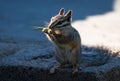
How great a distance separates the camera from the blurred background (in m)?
12.3

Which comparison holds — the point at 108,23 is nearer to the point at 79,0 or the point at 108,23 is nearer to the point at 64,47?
the point at 79,0

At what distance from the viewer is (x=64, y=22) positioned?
6.64 m

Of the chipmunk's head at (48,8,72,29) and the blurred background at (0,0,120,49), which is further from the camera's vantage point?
the blurred background at (0,0,120,49)

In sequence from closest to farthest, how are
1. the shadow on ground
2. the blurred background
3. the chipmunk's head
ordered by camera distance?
the chipmunk's head, the shadow on ground, the blurred background

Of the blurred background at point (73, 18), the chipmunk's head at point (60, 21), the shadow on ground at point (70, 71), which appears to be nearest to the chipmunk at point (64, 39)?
the chipmunk's head at point (60, 21)

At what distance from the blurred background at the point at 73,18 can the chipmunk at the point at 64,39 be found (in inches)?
174

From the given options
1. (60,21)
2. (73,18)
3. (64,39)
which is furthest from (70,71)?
(73,18)

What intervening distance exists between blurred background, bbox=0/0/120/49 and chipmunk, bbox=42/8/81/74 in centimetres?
443

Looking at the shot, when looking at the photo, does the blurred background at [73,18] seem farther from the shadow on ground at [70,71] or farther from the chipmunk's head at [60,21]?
the chipmunk's head at [60,21]

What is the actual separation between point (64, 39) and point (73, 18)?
290 inches

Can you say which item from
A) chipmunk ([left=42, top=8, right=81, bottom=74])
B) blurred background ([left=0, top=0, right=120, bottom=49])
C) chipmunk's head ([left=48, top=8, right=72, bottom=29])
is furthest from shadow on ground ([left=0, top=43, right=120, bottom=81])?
blurred background ([left=0, top=0, right=120, bottom=49])

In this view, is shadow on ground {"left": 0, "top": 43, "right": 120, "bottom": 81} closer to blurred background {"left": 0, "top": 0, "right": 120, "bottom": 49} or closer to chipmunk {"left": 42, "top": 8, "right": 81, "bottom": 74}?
chipmunk {"left": 42, "top": 8, "right": 81, "bottom": 74}

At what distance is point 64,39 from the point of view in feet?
22.3

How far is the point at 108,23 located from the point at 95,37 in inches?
66.4
